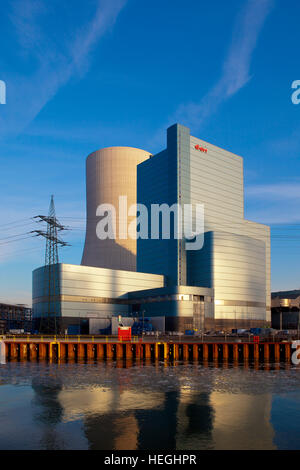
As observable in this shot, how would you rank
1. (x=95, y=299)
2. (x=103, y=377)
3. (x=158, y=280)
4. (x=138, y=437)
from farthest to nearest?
(x=158, y=280) → (x=95, y=299) → (x=103, y=377) → (x=138, y=437)

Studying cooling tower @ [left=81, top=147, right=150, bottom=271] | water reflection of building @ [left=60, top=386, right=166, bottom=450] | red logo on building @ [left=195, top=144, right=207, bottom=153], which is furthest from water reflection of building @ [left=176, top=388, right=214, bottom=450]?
red logo on building @ [left=195, top=144, right=207, bottom=153]

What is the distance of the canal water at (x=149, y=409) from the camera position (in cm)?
2112

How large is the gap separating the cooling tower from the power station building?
36 centimetres

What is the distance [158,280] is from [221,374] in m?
112

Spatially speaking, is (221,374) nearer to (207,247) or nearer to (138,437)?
(138,437)

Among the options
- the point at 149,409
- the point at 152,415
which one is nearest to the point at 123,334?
the point at 149,409

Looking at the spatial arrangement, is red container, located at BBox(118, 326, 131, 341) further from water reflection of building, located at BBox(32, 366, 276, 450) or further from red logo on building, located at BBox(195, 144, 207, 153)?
red logo on building, located at BBox(195, 144, 207, 153)

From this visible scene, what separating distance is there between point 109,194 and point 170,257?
3146 centimetres

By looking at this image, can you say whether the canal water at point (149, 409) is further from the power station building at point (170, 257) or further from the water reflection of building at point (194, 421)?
the power station building at point (170, 257)

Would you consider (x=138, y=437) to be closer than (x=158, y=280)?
Yes

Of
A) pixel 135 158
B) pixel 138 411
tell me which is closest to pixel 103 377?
pixel 138 411

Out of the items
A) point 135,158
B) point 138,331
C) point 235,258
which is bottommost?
point 138,331
